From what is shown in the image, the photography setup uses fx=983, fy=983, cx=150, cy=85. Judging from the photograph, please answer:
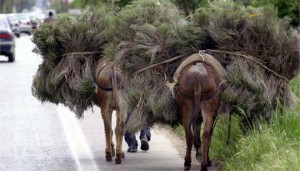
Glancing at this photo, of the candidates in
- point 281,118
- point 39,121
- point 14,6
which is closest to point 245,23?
point 281,118

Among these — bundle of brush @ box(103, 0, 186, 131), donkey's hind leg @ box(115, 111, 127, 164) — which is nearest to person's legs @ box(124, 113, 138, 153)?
donkey's hind leg @ box(115, 111, 127, 164)

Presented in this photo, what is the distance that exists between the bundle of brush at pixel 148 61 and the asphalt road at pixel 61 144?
3.12 feet

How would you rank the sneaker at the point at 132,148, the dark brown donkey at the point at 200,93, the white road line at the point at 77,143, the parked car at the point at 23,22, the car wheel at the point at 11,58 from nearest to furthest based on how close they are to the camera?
the dark brown donkey at the point at 200,93 → the white road line at the point at 77,143 → the sneaker at the point at 132,148 → the car wheel at the point at 11,58 → the parked car at the point at 23,22

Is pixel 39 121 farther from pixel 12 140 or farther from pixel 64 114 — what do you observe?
pixel 12 140

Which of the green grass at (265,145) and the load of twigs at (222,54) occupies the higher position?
the load of twigs at (222,54)

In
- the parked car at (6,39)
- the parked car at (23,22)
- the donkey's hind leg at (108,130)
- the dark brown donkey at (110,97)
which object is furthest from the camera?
the parked car at (23,22)

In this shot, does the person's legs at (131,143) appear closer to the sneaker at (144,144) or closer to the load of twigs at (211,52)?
the sneaker at (144,144)

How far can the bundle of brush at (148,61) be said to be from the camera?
36.6ft

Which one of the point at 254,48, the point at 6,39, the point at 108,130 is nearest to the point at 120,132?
the point at 108,130

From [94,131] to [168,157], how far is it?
326cm

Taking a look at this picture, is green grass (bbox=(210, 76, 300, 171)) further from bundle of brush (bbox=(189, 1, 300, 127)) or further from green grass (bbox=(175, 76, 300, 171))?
bundle of brush (bbox=(189, 1, 300, 127))

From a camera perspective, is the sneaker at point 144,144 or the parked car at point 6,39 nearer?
the sneaker at point 144,144

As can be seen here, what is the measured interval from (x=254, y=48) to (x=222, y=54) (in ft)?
1.23

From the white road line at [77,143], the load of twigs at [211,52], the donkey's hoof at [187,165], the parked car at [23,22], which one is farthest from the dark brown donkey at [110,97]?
the parked car at [23,22]
